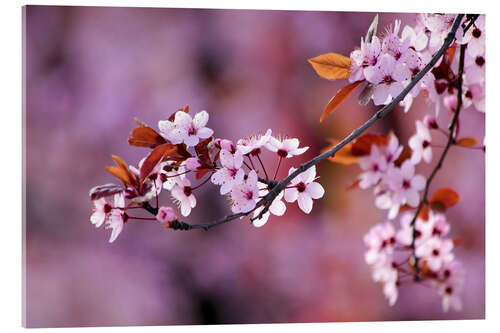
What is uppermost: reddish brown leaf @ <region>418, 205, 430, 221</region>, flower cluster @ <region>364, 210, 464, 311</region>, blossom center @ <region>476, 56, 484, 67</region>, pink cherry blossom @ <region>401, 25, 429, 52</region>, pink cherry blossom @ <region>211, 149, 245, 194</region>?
pink cherry blossom @ <region>401, 25, 429, 52</region>

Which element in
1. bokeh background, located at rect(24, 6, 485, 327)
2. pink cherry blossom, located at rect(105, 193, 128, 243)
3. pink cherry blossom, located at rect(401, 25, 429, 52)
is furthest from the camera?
bokeh background, located at rect(24, 6, 485, 327)

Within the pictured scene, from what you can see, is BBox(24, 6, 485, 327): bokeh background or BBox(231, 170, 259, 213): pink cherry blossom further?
BBox(24, 6, 485, 327): bokeh background

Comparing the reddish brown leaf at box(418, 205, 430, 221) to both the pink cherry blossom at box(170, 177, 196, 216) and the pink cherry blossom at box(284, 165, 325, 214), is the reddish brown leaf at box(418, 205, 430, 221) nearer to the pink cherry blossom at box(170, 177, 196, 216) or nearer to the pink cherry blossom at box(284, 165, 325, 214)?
the pink cherry blossom at box(284, 165, 325, 214)

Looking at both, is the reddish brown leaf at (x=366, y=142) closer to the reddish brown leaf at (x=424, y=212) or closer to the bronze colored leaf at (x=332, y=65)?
the reddish brown leaf at (x=424, y=212)

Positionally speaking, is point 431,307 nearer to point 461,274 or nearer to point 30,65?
point 461,274

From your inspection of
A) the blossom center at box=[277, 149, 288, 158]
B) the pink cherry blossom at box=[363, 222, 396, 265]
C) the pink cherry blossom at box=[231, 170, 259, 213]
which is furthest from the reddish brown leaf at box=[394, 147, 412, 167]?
the pink cherry blossom at box=[231, 170, 259, 213]

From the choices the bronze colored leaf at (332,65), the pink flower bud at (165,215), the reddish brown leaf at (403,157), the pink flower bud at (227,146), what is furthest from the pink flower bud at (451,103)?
the pink flower bud at (165,215)
